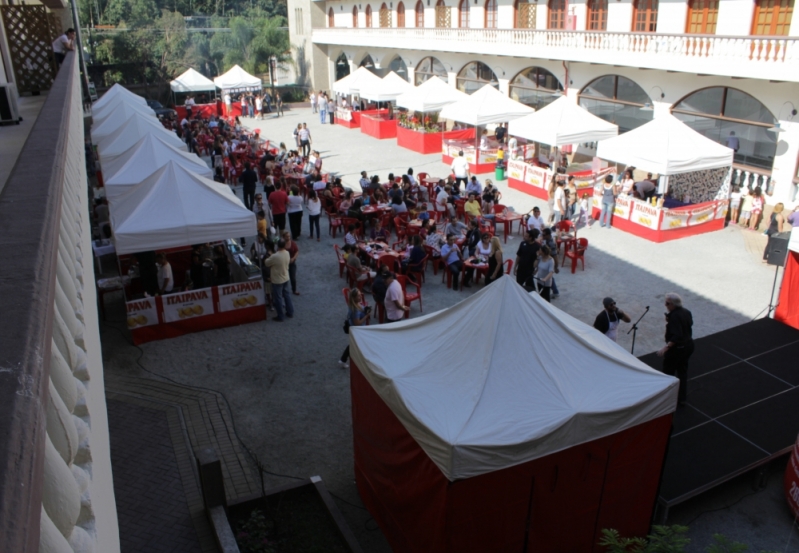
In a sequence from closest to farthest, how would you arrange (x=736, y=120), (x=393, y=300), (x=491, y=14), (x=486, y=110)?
1. (x=393, y=300)
2. (x=736, y=120)
3. (x=486, y=110)
4. (x=491, y=14)

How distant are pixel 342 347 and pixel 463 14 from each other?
79.7 ft

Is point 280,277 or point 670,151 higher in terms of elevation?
point 670,151

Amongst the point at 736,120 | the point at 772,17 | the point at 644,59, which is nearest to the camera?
the point at 772,17

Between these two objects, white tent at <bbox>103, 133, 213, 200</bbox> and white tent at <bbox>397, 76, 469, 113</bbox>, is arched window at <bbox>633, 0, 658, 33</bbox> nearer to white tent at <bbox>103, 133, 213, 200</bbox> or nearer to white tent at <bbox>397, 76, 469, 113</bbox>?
white tent at <bbox>397, 76, 469, 113</bbox>

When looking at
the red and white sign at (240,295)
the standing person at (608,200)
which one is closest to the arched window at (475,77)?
the standing person at (608,200)

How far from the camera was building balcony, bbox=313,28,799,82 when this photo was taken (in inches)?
614

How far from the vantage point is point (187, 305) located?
1130 centimetres

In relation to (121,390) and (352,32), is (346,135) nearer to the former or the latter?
(352,32)

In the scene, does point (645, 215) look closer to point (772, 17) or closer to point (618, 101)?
point (772, 17)

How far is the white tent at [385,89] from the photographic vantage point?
28.3 meters

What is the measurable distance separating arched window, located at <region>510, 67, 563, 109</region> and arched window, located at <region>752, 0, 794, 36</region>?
832 cm

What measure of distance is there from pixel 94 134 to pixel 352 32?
23.7 meters

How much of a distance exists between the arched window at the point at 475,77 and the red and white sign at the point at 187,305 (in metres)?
20.9

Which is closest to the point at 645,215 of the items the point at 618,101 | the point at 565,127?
the point at 565,127
